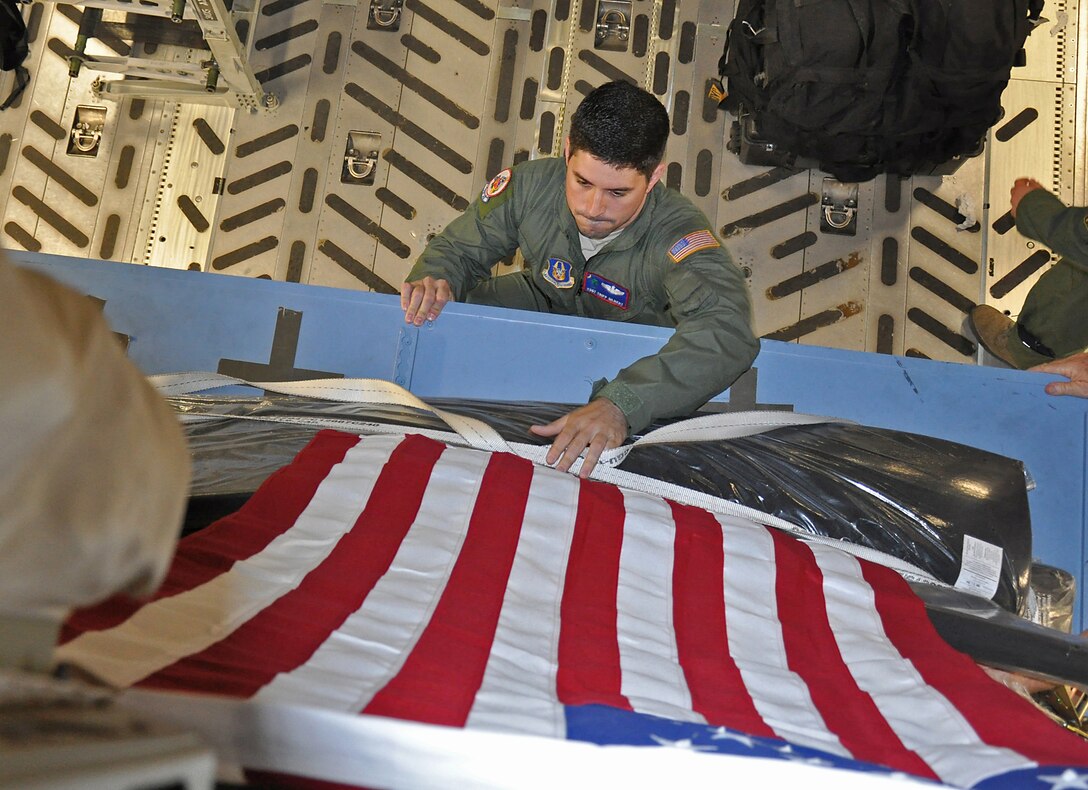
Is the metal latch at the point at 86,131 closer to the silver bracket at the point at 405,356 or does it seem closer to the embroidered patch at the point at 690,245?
the silver bracket at the point at 405,356

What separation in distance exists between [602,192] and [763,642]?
4.98ft

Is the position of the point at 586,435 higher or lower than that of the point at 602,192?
lower

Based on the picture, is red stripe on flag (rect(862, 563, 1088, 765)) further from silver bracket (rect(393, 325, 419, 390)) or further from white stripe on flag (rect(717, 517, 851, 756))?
silver bracket (rect(393, 325, 419, 390))

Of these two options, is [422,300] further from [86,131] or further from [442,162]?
[86,131]

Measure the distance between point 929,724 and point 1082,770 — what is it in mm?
286

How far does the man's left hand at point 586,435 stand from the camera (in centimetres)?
235

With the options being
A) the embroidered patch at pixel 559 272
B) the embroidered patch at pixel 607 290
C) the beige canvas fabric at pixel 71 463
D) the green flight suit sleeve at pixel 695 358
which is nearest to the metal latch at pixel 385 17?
the embroidered patch at pixel 559 272

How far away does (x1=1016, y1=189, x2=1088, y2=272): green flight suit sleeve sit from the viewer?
354 cm

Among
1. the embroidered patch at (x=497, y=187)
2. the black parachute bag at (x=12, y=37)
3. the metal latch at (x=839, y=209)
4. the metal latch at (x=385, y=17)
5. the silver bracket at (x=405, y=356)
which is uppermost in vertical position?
the metal latch at (x=385, y=17)

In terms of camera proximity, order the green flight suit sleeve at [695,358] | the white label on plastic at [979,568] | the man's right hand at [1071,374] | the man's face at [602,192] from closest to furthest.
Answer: the white label on plastic at [979,568] < the green flight suit sleeve at [695,358] < the man's right hand at [1071,374] < the man's face at [602,192]

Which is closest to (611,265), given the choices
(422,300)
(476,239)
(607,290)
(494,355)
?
(607,290)

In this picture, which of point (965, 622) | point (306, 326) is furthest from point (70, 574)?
point (306, 326)

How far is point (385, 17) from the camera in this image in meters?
4.42

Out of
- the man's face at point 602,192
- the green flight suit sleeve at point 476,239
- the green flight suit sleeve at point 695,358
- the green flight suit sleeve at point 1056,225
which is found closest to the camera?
the green flight suit sleeve at point 695,358
